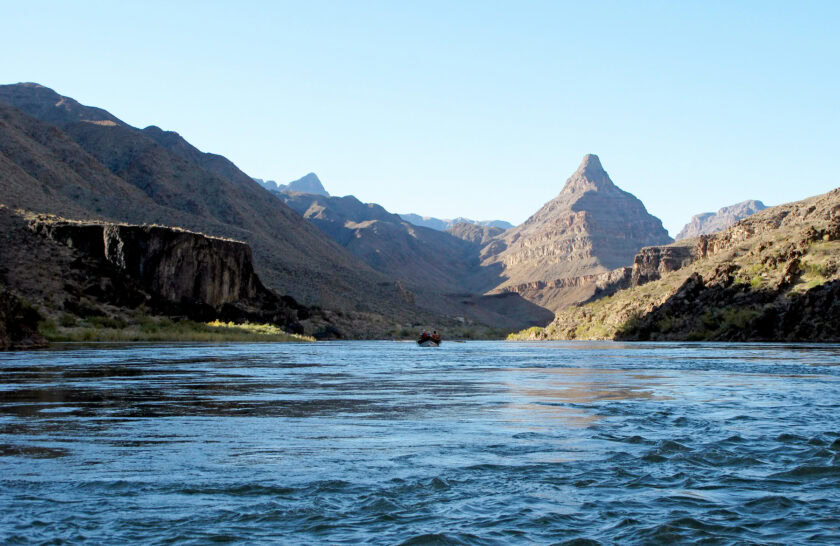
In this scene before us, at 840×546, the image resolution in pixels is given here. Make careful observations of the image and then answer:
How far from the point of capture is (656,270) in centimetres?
19762

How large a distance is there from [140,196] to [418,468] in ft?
523

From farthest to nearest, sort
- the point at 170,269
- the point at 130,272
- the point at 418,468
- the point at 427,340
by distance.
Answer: the point at 170,269, the point at 130,272, the point at 427,340, the point at 418,468

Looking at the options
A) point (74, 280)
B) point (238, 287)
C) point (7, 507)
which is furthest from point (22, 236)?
point (7, 507)

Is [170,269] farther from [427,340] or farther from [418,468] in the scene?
[418,468]

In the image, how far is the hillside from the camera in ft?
276

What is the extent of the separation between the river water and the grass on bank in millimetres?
49600

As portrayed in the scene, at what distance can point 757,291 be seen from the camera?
9581 centimetres

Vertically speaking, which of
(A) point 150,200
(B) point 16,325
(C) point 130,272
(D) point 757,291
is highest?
(A) point 150,200

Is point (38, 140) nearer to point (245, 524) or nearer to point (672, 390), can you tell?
point (672, 390)

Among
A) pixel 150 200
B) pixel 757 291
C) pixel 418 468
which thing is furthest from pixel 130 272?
pixel 418 468

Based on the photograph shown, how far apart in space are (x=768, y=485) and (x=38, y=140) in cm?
16897

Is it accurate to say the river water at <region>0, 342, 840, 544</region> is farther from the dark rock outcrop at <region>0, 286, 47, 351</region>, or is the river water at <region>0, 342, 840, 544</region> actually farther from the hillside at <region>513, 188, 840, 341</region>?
the hillside at <region>513, 188, 840, 341</region>

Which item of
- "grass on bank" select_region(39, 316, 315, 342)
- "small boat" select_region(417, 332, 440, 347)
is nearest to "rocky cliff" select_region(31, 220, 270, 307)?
"grass on bank" select_region(39, 316, 315, 342)

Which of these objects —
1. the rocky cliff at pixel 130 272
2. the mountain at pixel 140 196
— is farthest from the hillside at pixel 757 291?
the mountain at pixel 140 196
